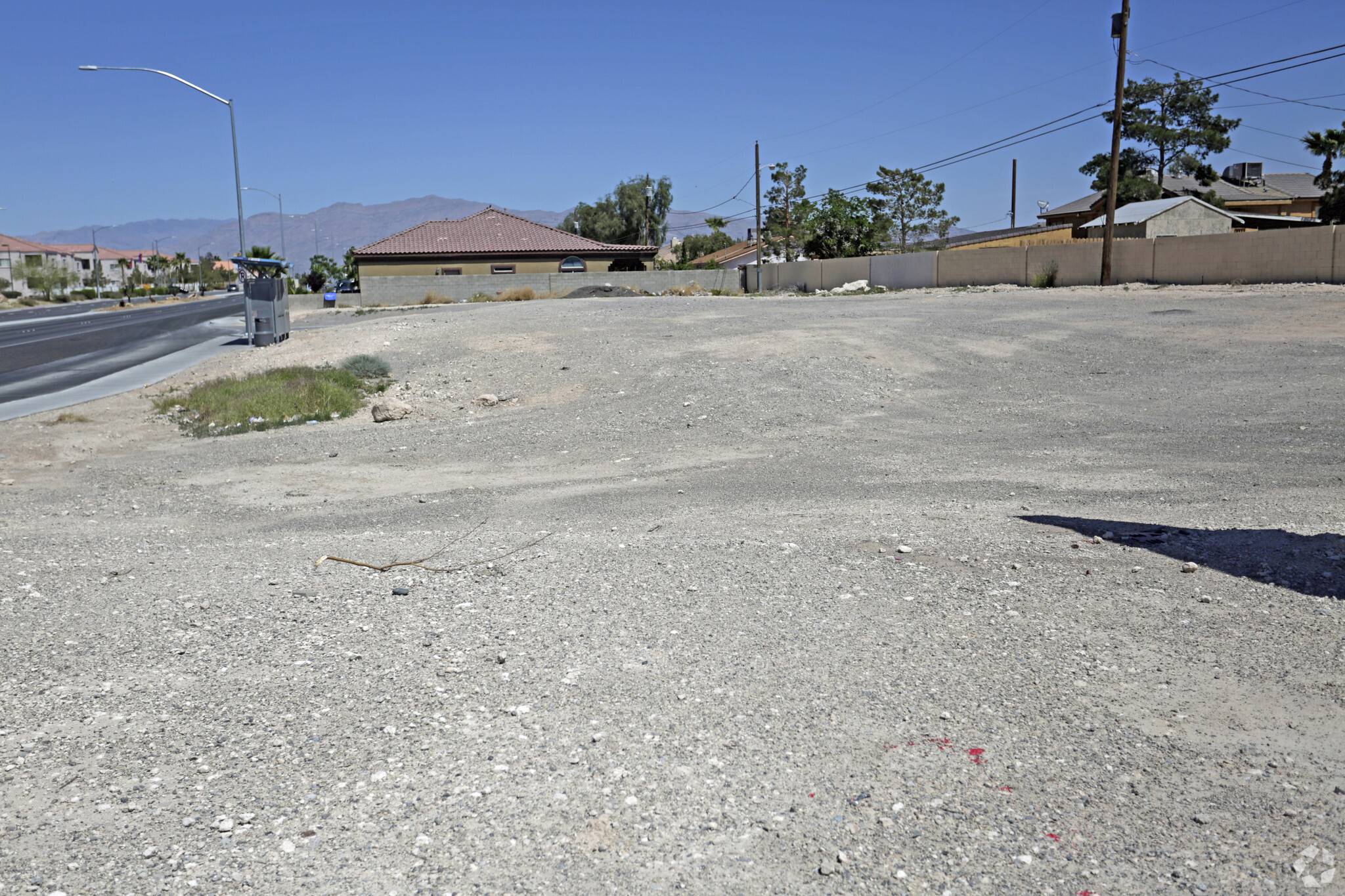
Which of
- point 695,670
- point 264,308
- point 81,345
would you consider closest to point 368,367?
point 264,308

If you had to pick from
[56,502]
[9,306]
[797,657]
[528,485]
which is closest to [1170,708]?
[797,657]

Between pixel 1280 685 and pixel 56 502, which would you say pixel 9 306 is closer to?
pixel 56 502

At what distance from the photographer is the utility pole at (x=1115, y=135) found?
33.1m

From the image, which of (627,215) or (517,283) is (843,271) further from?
(627,215)

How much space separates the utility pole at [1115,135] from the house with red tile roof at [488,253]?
36.6 m

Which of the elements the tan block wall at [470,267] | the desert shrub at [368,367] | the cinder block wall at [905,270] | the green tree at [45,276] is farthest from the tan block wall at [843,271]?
the green tree at [45,276]

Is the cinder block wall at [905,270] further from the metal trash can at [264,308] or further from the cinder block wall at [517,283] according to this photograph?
the metal trash can at [264,308]

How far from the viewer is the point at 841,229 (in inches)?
2493

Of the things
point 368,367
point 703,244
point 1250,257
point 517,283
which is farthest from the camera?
point 703,244

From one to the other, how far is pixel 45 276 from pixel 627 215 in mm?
66466

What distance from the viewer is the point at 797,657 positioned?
16.7ft

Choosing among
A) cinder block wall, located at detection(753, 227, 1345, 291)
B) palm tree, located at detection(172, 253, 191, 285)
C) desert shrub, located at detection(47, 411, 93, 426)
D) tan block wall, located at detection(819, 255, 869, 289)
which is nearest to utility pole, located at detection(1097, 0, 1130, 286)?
cinder block wall, located at detection(753, 227, 1345, 291)

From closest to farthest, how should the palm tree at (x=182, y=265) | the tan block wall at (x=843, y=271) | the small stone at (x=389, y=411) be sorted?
the small stone at (x=389, y=411) → the tan block wall at (x=843, y=271) → the palm tree at (x=182, y=265)

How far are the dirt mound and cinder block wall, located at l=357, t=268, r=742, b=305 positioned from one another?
10.9 ft
